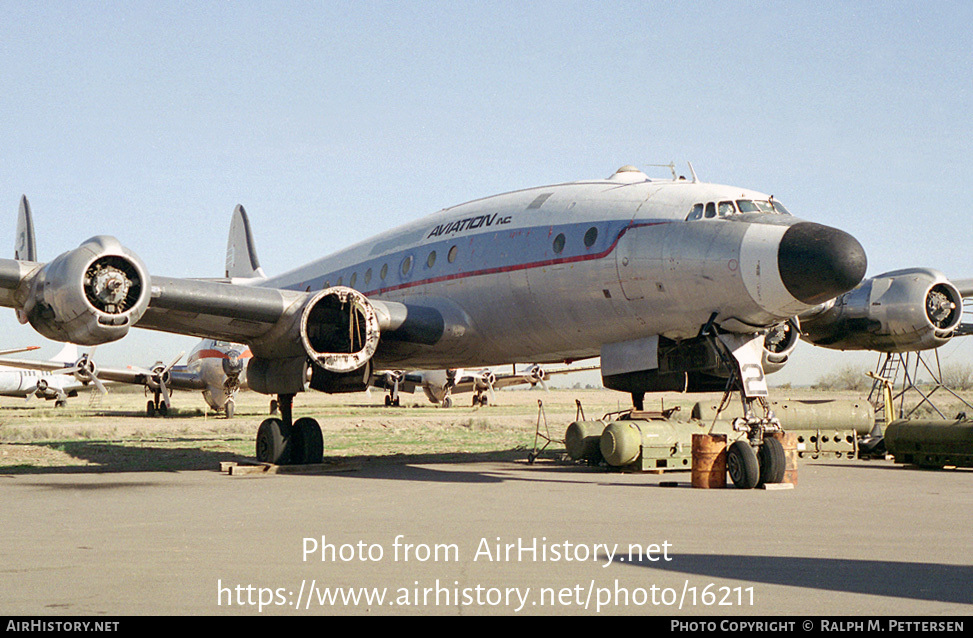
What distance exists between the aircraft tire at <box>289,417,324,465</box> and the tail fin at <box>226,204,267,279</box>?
1413 cm

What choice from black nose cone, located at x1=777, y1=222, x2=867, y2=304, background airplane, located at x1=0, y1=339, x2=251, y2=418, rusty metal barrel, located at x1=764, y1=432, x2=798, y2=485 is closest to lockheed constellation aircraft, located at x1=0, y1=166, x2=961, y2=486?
black nose cone, located at x1=777, y1=222, x2=867, y2=304

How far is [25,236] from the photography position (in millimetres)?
25359

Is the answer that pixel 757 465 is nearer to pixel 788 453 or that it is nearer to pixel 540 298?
pixel 788 453

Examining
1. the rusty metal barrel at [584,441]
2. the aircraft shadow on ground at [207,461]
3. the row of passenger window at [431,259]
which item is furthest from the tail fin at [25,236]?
the rusty metal barrel at [584,441]

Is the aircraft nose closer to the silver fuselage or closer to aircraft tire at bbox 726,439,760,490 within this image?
the silver fuselage

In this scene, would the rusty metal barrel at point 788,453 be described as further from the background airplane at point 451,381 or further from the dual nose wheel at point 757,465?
the background airplane at point 451,381

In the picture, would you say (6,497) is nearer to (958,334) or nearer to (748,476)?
(748,476)

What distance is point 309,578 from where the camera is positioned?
5.93 m

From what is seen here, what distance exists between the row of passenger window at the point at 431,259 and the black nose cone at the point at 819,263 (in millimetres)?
2935

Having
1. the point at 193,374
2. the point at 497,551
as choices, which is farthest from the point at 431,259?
the point at 193,374

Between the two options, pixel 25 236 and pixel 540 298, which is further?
pixel 25 236

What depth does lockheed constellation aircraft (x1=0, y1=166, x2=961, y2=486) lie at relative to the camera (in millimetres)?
11703

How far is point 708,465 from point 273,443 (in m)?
7.51

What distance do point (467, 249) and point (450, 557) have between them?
8.95 m
